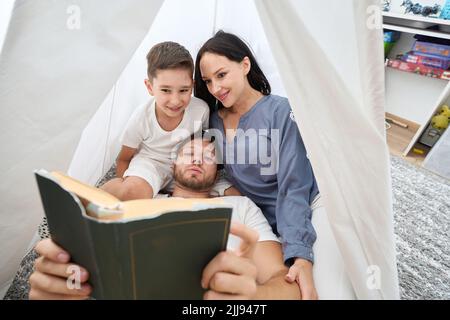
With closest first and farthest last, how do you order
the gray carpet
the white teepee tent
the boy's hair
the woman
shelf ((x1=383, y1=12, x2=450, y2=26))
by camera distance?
the white teepee tent < the woman < the boy's hair < the gray carpet < shelf ((x1=383, y1=12, x2=450, y2=26))

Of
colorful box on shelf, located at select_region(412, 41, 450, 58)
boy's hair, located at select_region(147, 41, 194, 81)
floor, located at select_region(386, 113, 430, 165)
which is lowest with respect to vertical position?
floor, located at select_region(386, 113, 430, 165)

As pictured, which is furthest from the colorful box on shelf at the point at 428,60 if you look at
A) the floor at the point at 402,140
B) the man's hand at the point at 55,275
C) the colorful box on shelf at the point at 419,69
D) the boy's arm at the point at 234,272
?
the man's hand at the point at 55,275

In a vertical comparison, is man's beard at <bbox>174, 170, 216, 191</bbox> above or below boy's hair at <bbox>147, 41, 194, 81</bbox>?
below

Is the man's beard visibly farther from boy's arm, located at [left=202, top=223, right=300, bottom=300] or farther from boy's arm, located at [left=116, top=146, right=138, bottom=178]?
boy's arm, located at [left=202, top=223, right=300, bottom=300]

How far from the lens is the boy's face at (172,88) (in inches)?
38.0

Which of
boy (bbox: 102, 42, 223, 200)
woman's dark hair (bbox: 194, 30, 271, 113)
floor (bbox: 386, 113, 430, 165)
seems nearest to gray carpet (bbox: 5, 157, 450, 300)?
floor (bbox: 386, 113, 430, 165)

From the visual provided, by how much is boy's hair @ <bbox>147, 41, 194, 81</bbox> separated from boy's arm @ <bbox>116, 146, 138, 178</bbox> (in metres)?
0.30

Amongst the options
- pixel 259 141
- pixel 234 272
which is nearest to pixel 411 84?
pixel 259 141

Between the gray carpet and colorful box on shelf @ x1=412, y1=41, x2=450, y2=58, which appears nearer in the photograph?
the gray carpet

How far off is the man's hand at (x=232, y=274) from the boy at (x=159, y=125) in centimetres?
56

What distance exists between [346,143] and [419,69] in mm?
1916

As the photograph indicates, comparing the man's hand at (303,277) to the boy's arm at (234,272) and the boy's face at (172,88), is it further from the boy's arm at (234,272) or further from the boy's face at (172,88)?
the boy's face at (172,88)

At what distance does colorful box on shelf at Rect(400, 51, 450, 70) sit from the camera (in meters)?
1.95
